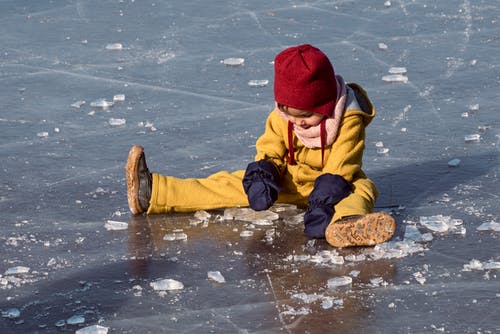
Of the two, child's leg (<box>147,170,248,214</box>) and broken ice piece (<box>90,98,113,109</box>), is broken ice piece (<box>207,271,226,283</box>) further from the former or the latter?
broken ice piece (<box>90,98,113,109</box>)

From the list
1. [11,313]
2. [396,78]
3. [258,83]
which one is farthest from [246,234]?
[396,78]

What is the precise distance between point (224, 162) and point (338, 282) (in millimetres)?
1660

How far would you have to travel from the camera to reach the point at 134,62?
7.98m

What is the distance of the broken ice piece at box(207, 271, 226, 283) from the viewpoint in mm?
4418

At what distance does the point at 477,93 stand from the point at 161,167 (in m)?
2.28

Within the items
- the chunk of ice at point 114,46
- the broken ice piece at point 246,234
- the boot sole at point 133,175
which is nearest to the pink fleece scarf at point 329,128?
the broken ice piece at point 246,234

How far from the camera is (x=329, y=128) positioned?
4.96 meters

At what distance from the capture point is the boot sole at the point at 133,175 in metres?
5.09

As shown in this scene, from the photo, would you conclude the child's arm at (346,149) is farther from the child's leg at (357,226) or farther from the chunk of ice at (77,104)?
the chunk of ice at (77,104)

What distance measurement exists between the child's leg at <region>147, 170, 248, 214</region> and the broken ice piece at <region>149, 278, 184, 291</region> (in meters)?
0.83

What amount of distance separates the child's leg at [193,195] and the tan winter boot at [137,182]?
0.03m

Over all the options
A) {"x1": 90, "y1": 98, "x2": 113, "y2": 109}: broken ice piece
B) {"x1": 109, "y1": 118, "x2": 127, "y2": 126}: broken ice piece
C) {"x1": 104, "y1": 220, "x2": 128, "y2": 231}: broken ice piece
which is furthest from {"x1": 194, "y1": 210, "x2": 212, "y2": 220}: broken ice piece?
{"x1": 90, "y1": 98, "x2": 113, "y2": 109}: broken ice piece

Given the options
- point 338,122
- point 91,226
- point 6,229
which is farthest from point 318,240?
point 6,229

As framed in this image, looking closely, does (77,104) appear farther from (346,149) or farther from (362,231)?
(362,231)
